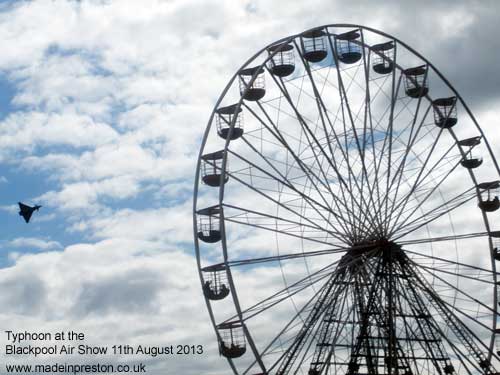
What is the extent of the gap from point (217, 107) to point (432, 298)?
32.8 ft

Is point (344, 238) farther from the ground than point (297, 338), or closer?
farther from the ground

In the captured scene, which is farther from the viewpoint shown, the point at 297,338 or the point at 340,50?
the point at 340,50

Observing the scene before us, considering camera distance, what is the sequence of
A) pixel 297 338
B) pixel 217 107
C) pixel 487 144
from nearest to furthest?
pixel 297 338 < pixel 217 107 < pixel 487 144

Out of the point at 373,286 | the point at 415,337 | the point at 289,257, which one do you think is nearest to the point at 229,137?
the point at 289,257

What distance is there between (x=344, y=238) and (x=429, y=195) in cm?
365

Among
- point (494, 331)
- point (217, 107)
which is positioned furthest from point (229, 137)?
point (494, 331)

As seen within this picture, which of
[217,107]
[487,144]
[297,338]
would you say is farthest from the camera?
[487,144]

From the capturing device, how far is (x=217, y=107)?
1364 inches

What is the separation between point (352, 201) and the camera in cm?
3397

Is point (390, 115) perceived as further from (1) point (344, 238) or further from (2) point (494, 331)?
(2) point (494, 331)

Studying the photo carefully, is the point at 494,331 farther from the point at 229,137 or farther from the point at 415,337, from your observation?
the point at 229,137

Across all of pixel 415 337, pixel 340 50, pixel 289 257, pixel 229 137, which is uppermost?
pixel 340 50

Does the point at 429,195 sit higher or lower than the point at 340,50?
lower

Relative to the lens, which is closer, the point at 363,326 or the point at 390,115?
the point at 363,326
